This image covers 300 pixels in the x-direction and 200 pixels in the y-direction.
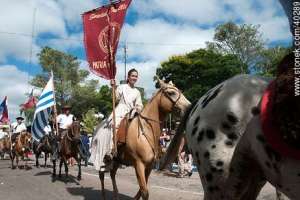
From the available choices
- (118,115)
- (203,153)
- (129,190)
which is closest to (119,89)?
(118,115)

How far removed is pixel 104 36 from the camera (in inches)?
386

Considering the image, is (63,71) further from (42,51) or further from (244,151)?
(244,151)

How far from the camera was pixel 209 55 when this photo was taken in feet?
181

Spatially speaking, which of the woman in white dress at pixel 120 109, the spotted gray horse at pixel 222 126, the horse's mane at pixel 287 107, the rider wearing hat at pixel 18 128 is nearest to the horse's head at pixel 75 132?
the woman in white dress at pixel 120 109

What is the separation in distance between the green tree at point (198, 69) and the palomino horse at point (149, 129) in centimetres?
4330

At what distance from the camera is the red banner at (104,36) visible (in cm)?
980

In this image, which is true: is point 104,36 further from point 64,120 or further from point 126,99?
point 64,120

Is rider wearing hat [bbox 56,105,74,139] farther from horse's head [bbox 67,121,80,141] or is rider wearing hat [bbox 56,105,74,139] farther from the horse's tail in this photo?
the horse's tail

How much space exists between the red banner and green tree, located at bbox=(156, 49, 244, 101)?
42.5m

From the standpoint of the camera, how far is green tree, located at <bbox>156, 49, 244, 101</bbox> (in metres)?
52.6

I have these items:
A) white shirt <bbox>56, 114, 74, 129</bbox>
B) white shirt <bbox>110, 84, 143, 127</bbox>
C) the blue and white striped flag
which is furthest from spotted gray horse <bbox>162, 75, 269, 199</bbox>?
the blue and white striped flag

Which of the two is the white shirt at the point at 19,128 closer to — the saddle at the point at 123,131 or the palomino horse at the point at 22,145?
the palomino horse at the point at 22,145

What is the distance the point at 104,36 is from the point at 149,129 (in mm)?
2353

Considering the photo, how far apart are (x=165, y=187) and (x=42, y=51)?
56000mm
